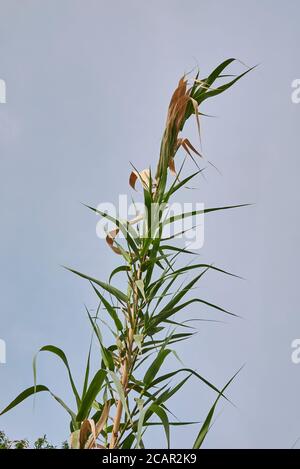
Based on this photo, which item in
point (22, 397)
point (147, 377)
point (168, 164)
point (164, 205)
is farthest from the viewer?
point (168, 164)

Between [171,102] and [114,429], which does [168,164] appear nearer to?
[171,102]

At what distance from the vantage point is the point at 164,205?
1532 mm

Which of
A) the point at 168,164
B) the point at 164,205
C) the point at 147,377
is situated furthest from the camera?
the point at 168,164

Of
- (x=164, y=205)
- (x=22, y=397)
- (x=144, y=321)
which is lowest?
(x=22, y=397)

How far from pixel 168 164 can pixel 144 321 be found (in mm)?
468

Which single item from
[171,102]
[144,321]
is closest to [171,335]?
[144,321]

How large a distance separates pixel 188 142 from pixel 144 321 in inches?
22.5

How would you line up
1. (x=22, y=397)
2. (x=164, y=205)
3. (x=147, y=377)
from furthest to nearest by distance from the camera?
(x=164, y=205)
(x=147, y=377)
(x=22, y=397)

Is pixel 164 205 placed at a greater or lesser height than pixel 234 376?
greater

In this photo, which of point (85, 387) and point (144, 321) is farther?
point (144, 321)
